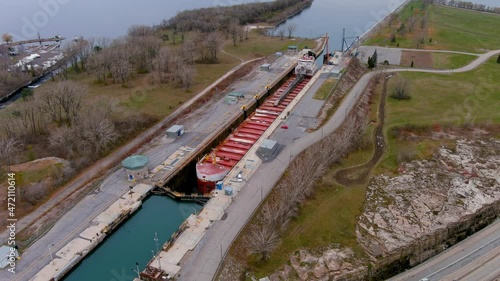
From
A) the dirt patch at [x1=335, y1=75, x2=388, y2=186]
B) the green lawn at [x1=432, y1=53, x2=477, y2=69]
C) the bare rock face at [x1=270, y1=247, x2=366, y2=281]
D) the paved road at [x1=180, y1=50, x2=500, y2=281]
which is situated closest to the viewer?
the paved road at [x1=180, y1=50, x2=500, y2=281]

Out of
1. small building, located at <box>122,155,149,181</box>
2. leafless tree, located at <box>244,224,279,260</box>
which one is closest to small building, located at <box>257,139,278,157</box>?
small building, located at <box>122,155,149,181</box>

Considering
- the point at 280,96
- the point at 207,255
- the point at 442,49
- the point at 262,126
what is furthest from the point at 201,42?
the point at 207,255

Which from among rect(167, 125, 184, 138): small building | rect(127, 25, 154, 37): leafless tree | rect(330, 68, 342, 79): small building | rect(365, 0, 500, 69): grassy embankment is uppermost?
rect(127, 25, 154, 37): leafless tree

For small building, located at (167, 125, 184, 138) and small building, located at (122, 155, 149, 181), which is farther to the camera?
small building, located at (167, 125, 184, 138)

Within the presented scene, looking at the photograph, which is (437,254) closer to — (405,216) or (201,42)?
(405,216)

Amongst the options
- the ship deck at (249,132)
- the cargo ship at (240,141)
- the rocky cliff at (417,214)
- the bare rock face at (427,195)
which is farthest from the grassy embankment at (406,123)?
the ship deck at (249,132)

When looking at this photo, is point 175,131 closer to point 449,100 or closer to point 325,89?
point 325,89

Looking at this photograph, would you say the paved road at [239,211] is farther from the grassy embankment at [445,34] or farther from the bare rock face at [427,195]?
the grassy embankment at [445,34]

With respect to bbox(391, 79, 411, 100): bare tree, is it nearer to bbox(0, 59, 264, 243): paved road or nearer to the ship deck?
the ship deck
